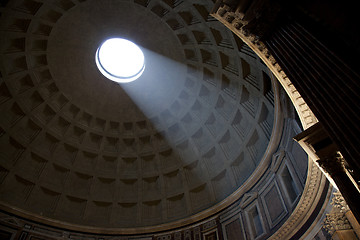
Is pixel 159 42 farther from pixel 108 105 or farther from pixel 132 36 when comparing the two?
pixel 108 105

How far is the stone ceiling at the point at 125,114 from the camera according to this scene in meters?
16.1

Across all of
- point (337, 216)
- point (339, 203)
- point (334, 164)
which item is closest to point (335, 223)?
point (337, 216)

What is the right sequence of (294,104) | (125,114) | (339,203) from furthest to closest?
(125,114) < (339,203) < (294,104)

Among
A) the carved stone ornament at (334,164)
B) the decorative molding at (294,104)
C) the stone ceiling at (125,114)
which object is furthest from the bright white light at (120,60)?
the carved stone ornament at (334,164)

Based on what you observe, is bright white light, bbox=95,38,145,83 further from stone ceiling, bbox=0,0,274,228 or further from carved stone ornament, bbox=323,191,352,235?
carved stone ornament, bbox=323,191,352,235

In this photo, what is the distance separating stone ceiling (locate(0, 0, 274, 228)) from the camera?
635 inches

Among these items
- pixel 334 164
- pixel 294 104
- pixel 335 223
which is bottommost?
pixel 335 223

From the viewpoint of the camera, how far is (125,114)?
21484 millimetres

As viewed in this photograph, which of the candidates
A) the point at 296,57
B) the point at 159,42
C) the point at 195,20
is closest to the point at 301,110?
the point at 296,57

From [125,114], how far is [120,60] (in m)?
4.85

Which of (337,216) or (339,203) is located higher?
(339,203)

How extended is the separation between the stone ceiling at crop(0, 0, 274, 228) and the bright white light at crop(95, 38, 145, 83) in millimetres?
825

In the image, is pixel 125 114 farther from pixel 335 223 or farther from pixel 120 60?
pixel 335 223

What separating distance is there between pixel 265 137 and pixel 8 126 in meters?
16.9
